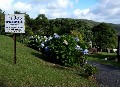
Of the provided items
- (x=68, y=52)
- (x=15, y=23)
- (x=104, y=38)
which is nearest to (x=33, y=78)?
(x=15, y=23)

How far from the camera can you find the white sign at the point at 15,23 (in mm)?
12633

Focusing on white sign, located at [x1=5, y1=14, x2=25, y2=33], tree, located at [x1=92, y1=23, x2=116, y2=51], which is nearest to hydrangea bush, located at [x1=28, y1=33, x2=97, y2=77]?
white sign, located at [x1=5, y1=14, x2=25, y2=33]

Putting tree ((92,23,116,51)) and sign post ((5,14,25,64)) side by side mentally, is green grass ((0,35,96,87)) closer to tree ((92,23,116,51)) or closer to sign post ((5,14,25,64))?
sign post ((5,14,25,64))

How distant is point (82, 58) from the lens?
15.4 metres

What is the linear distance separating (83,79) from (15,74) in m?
3.06

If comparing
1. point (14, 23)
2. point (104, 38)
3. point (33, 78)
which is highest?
point (14, 23)

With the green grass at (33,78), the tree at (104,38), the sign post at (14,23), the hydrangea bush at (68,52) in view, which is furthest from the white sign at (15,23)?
the tree at (104,38)

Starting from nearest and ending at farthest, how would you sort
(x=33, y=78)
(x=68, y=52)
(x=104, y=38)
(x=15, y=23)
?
1. (x=33, y=78)
2. (x=15, y=23)
3. (x=68, y=52)
4. (x=104, y=38)

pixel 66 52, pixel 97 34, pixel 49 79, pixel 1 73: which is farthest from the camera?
pixel 97 34

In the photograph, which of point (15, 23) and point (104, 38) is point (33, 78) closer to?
point (15, 23)

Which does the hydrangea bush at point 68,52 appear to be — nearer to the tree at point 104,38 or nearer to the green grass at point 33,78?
the green grass at point 33,78

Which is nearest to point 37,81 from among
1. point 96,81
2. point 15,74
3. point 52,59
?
point 15,74

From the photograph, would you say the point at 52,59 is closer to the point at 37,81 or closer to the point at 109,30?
the point at 37,81

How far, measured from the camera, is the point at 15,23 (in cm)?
1270
